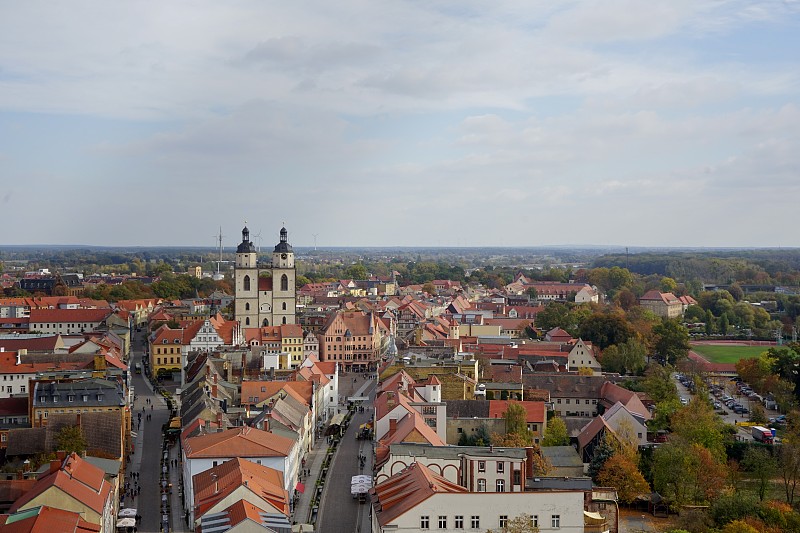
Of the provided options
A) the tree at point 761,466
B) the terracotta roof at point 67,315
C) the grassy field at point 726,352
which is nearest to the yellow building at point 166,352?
the terracotta roof at point 67,315

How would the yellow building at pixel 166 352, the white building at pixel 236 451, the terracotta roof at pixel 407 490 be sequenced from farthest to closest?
1. the yellow building at pixel 166 352
2. the white building at pixel 236 451
3. the terracotta roof at pixel 407 490

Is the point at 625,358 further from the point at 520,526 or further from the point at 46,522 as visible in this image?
the point at 46,522

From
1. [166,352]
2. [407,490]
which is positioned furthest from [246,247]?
[407,490]

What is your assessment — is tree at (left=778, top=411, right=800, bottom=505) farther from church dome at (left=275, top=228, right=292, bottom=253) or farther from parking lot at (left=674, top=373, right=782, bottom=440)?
church dome at (left=275, top=228, right=292, bottom=253)

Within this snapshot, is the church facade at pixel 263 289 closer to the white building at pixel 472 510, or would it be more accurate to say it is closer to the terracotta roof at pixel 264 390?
the terracotta roof at pixel 264 390

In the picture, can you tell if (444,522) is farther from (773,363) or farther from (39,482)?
(773,363)

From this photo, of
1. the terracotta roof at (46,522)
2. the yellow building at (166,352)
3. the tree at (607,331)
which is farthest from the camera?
the tree at (607,331)
